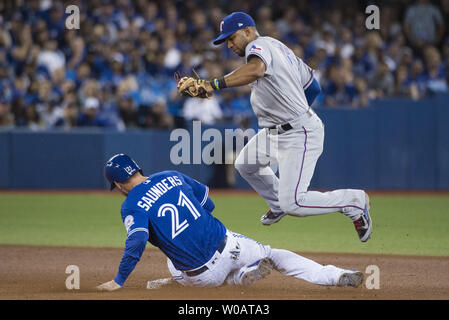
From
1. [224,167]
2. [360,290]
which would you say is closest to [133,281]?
[360,290]

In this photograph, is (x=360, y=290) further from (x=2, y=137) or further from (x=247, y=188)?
(x=2, y=137)

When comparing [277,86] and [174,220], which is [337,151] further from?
[174,220]

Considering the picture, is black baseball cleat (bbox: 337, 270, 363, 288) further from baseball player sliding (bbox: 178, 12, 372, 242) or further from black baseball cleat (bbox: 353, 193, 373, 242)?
black baseball cleat (bbox: 353, 193, 373, 242)

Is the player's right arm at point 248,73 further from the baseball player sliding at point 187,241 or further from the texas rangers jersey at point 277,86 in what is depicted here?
the baseball player sliding at point 187,241

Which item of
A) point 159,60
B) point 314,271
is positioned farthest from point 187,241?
point 159,60

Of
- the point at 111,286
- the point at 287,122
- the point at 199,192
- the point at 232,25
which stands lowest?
the point at 111,286

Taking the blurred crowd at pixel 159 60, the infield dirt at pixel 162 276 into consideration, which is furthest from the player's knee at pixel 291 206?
the blurred crowd at pixel 159 60
